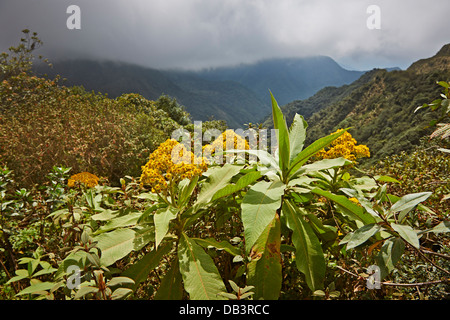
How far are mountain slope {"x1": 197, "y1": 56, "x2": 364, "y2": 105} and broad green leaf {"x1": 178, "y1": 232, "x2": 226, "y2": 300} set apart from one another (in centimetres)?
12706

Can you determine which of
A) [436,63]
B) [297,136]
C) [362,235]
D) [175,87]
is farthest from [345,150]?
[175,87]

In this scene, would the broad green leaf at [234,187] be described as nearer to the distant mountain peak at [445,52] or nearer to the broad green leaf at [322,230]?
the broad green leaf at [322,230]

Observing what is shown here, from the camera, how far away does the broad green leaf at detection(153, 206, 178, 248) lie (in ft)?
3.70

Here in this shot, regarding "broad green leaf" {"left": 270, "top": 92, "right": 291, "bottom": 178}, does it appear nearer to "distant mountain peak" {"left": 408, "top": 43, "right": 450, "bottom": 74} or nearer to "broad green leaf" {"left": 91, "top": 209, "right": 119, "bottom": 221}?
"broad green leaf" {"left": 91, "top": 209, "right": 119, "bottom": 221}

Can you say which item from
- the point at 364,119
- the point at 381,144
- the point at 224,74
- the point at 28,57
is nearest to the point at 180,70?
the point at 224,74

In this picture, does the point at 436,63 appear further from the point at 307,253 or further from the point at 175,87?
the point at 175,87

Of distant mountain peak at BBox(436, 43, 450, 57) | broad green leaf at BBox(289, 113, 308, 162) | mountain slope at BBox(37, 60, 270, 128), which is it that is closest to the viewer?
broad green leaf at BBox(289, 113, 308, 162)

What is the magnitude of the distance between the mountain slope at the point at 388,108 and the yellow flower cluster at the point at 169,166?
53.3ft

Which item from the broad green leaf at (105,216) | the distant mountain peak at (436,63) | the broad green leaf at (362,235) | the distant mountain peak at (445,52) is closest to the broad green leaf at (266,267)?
the broad green leaf at (362,235)

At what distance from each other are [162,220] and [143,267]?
302 millimetres

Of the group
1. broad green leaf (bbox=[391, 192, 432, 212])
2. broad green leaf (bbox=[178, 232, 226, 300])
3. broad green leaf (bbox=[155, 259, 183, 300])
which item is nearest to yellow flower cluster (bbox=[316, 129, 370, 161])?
broad green leaf (bbox=[391, 192, 432, 212])

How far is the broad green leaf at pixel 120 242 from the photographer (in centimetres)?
122

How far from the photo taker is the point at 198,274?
3.94 ft
